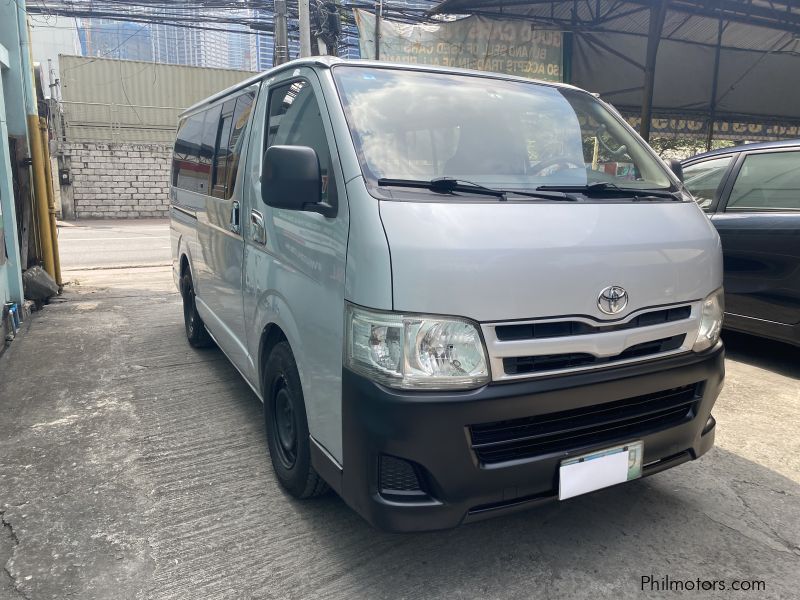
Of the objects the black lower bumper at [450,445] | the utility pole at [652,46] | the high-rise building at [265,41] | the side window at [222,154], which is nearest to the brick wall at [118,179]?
the high-rise building at [265,41]

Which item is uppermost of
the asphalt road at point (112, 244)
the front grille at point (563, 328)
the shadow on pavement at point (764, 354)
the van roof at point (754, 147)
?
the van roof at point (754, 147)

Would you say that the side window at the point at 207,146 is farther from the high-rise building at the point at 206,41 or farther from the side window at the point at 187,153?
the high-rise building at the point at 206,41

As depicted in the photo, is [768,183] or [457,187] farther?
[768,183]

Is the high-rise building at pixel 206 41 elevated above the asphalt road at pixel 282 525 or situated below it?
above

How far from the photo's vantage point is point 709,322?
2.55 metres

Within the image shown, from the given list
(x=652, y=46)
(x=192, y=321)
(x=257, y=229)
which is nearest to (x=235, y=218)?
(x=257, y=229)

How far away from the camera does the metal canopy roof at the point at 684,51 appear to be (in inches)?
486

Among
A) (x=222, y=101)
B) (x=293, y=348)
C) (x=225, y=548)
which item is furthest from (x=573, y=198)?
(x=222, y=101)

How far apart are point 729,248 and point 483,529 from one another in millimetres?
3421

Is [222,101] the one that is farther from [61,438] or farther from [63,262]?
[63,262]

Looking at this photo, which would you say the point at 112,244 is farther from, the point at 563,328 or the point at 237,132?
the point at 563,328

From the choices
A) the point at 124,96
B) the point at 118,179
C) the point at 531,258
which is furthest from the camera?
the point at 124,96

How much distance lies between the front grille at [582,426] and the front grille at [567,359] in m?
0.16

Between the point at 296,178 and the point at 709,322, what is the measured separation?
176 centimetres
